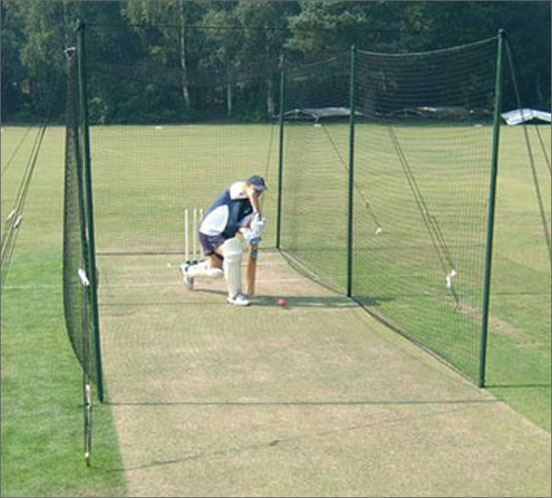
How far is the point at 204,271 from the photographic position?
10.5 meters

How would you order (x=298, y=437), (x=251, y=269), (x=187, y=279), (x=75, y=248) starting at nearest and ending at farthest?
(x=298, y=437) → (x=75, y=248) → (x=251, y=269) → (x=187, y=279)

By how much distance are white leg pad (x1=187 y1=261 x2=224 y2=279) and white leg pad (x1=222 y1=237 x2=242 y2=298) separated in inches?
13.2

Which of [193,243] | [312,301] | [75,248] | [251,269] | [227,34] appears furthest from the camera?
[227,34]

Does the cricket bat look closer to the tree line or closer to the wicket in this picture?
the wicket

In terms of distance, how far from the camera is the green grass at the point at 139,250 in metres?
6.05

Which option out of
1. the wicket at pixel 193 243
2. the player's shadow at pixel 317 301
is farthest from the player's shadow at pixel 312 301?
the wicket at pixel 193 243

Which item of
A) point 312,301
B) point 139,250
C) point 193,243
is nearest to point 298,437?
point 312,301

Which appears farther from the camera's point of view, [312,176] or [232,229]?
[312,176]

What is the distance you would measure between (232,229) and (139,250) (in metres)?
3.80

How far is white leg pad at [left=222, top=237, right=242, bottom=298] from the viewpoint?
9.94m

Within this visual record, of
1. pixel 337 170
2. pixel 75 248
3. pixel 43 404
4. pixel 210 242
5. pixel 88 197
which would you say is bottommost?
pixel 43 404

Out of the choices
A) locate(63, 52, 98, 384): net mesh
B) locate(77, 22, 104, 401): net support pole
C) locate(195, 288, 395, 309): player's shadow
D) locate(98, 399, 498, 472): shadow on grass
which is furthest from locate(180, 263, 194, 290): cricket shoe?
locate(98, 399, 498, 472): shadow on grass

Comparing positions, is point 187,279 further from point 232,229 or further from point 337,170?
point 337,170

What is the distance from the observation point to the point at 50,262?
12.6m
